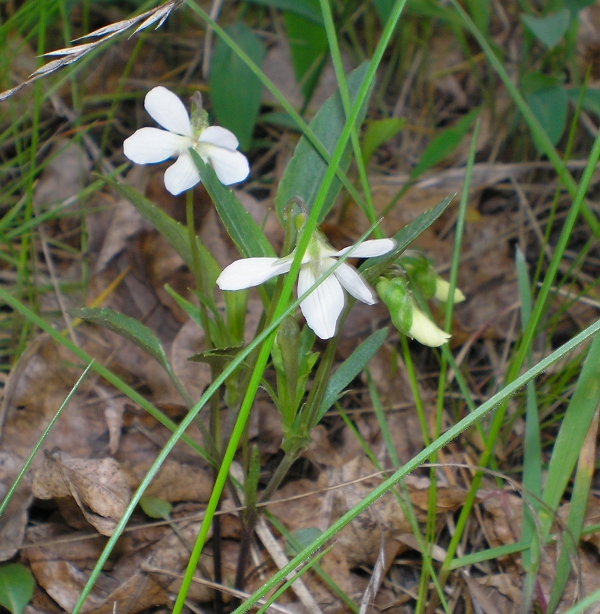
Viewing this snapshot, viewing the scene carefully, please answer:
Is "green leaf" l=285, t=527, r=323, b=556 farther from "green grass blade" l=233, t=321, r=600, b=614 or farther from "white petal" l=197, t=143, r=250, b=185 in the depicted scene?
"white petal" l=197, t=143, r=250, b=185

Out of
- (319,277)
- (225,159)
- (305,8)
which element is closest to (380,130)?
(305,8)

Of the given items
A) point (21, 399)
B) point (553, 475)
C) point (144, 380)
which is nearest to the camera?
point (553, 475)

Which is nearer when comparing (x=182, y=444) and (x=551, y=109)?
(x=182, y=444)

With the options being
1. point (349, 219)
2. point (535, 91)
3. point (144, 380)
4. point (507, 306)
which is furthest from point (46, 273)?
point (535, 91)

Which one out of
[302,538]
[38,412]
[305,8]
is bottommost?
[302,538]

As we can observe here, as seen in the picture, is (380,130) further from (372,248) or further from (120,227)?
(372,248)

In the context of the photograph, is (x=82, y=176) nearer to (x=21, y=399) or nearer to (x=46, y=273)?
(x=46, y=273)

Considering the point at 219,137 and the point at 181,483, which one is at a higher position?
the point at 219,137
